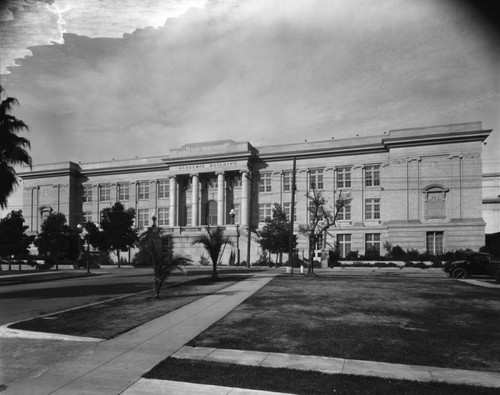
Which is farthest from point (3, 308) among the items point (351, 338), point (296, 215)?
point (296, 215)

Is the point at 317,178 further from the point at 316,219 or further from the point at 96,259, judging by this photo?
the point at 96,259

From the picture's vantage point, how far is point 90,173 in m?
66.8

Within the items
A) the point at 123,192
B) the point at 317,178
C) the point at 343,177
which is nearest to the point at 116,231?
the point at 123,192

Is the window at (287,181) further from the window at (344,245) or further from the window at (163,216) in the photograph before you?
the window at (163,216)

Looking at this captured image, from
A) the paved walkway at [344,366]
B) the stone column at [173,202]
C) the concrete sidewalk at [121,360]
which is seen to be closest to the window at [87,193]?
the stone column at [173,202]

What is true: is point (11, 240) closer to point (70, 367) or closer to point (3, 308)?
point (3, 308)

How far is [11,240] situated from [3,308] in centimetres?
3354

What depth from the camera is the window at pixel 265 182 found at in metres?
55.6

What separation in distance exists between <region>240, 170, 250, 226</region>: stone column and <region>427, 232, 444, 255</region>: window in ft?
75.1

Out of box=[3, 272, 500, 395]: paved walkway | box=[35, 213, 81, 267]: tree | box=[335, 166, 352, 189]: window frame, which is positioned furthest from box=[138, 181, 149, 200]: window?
box=[3, 272, 500, 395]: paved walkway

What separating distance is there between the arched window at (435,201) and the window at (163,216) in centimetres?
3644

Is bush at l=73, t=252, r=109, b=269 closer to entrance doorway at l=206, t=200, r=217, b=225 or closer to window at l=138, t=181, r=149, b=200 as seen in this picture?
window at l=138, t=181, r=149, b=200

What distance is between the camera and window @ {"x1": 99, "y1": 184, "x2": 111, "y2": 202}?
2569 inches

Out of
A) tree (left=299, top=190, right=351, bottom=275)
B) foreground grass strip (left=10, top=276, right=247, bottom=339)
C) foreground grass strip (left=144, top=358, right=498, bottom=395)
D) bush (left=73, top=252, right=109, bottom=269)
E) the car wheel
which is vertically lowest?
bush (left=73, top=252, right=109, bottom=269)
